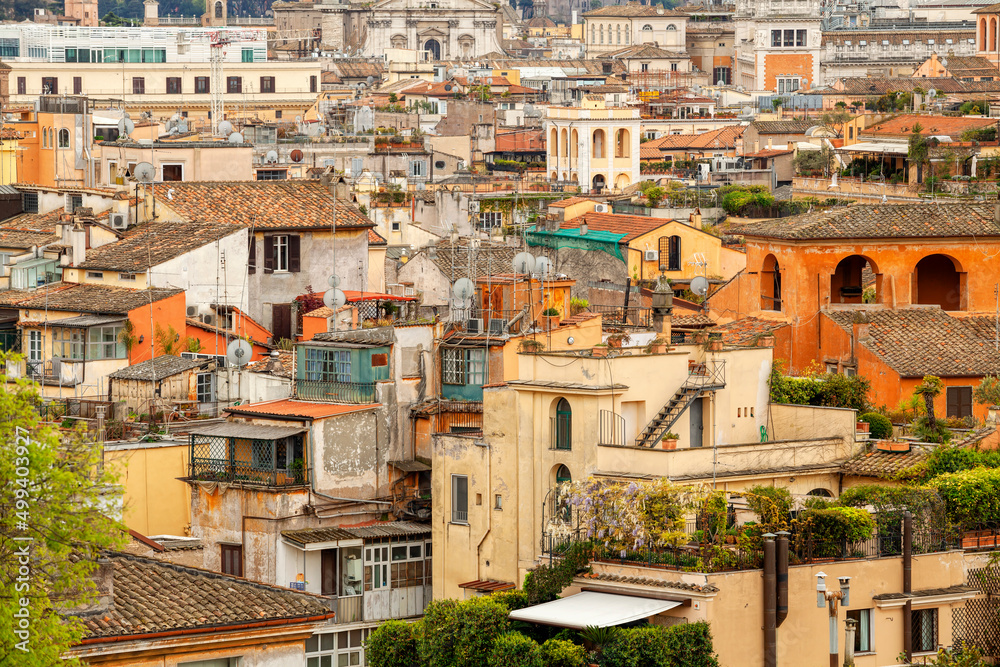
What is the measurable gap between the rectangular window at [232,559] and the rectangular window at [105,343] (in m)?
8.78

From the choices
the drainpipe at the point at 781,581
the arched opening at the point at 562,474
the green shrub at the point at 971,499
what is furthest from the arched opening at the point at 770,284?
the drainpipe at the point at 781,581

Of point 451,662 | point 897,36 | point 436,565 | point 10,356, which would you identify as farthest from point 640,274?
point 897,36

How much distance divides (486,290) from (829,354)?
18.2 ft

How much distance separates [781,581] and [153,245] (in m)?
19.3

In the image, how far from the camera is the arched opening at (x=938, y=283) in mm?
34375

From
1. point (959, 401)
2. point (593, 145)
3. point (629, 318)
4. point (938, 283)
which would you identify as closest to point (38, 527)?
point (959, 401)

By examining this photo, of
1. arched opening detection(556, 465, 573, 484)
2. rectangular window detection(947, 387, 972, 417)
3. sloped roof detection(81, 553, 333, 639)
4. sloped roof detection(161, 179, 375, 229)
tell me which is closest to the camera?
sloped roof detection(81, 553, 333, 639)

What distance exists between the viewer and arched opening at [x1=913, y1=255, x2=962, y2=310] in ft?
113

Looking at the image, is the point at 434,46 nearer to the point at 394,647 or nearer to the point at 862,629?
the point at 394,647

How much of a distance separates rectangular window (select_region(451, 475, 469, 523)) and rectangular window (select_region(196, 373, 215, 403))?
293 inches

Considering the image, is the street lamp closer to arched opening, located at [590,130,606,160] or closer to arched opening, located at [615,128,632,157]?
arched opening, located at [590,130,606,160]

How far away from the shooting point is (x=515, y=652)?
875 inches

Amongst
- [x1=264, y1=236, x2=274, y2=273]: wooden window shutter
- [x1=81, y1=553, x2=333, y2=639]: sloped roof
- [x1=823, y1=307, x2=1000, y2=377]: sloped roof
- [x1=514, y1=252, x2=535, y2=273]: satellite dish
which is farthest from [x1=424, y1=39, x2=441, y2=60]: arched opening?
[x1=81, y1=553, x2=333, y2=639]: sloped roof

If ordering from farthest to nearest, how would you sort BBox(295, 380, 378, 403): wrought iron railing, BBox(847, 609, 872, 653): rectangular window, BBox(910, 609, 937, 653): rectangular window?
BBox(295, 380, 378, 403): wrought iron railing
BBox(910, 609, 937, 653): rectangular window
BBox(847, 609, 872, 653): rectangular window
